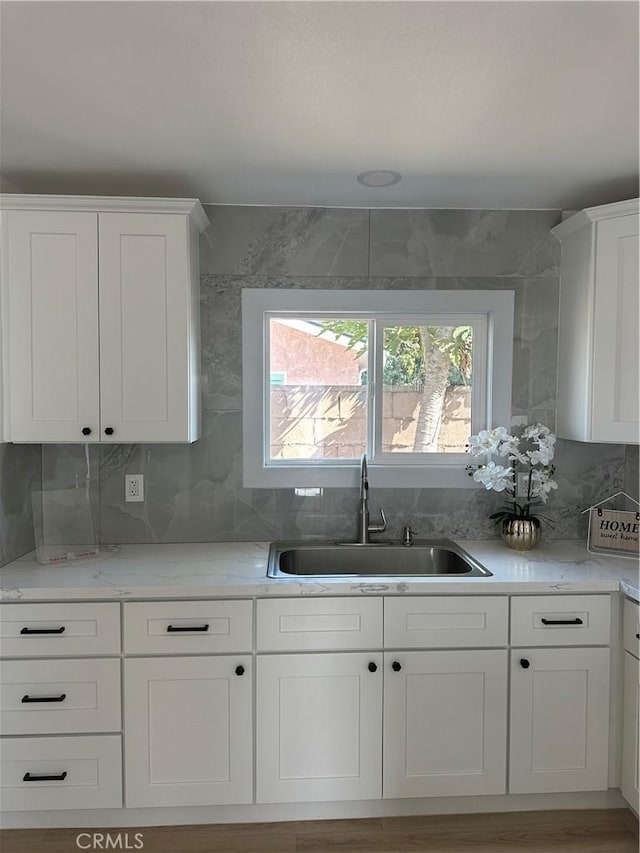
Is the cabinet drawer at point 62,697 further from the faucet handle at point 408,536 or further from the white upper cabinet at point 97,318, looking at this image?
the faucet handle at point 408,536

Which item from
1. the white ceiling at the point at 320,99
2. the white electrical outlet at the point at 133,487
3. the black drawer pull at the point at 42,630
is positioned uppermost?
the white ceiling at the point at 320,99

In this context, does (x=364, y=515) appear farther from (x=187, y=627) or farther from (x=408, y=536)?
(x=187, y=627)

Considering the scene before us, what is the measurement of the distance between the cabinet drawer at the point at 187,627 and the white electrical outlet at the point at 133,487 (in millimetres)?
647

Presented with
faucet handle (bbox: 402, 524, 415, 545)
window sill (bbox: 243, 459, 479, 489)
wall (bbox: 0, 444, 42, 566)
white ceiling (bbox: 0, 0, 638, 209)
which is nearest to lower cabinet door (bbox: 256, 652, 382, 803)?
faucet handle (bbox: 402, 524, 415, 545)

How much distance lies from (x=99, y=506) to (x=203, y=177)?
1485 millimetres

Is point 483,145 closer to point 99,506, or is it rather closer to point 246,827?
point 99,506

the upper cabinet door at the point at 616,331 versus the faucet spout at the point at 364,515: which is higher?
the upper cabinet door at the point at 616,331

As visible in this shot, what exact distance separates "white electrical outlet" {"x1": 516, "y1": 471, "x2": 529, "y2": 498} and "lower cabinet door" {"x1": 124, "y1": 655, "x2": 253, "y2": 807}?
1429mm

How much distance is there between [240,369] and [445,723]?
1.65 m

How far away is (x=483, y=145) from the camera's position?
1.87 metres

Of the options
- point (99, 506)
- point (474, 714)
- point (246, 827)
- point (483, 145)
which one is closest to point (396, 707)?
point (474, 714)

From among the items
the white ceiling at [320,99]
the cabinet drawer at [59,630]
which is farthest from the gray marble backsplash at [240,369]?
the cabinet drawer at [59,630]

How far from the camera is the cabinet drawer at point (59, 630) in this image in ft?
6.12

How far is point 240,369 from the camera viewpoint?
246 centimetres
